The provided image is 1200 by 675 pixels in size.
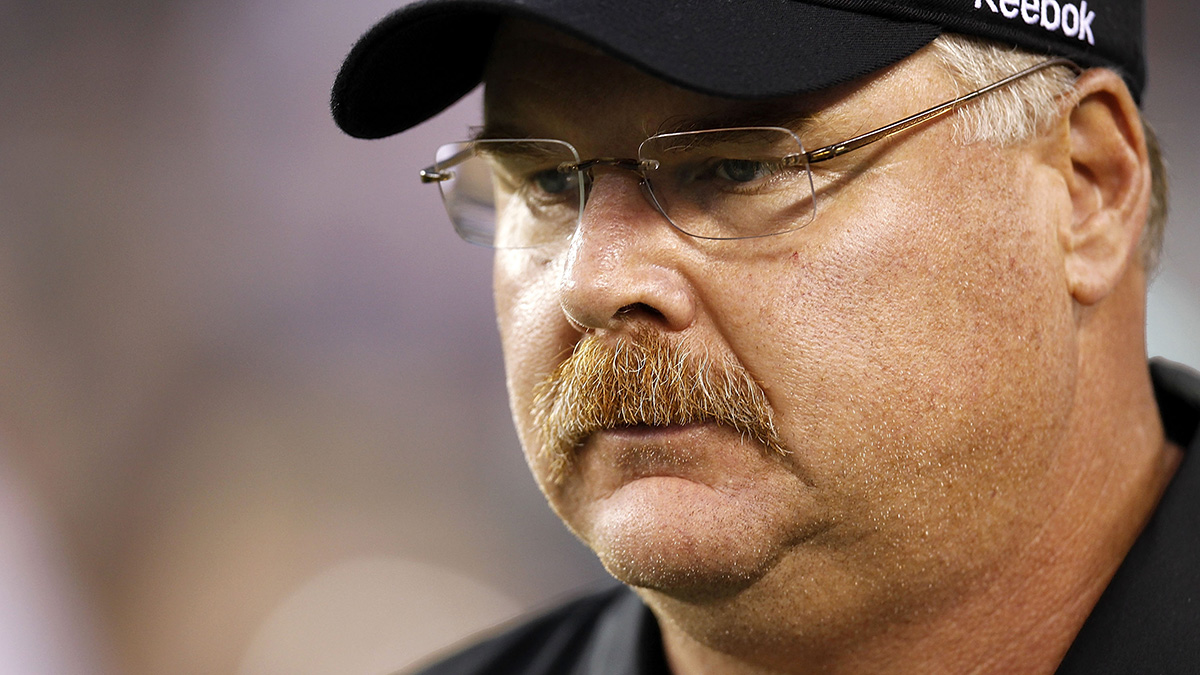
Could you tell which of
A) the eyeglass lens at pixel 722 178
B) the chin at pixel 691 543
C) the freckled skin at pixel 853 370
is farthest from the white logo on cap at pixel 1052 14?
the chin at pixel 691 543

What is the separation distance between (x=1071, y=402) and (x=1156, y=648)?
0.87ft

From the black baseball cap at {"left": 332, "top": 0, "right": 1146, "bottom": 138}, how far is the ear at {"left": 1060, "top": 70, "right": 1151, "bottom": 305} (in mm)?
46

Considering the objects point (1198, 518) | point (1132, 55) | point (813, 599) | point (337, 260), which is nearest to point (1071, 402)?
point (1198, 518)

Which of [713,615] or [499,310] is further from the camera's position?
[499,310]

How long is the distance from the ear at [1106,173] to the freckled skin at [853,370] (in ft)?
0.22

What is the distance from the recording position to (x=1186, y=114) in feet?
12.5

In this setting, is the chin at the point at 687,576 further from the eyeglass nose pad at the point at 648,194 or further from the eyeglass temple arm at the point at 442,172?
the eyeglass temple arm at the point at 442,172

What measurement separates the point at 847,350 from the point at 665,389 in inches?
7.3

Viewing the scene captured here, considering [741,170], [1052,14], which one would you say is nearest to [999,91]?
Answer: [1052,14]

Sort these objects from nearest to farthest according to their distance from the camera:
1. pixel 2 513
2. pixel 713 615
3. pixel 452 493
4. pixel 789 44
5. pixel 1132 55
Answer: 1. pixel 789 44
2. pixel 713 615
3. pixel 1132 55
4. pixel 2 513
5. pixel 452 493

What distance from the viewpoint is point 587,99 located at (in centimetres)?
114

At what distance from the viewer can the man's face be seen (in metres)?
1.05

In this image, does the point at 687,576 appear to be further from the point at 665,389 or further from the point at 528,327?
the point at 528,327

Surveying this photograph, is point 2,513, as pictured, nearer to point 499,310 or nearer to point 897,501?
point 499,310
